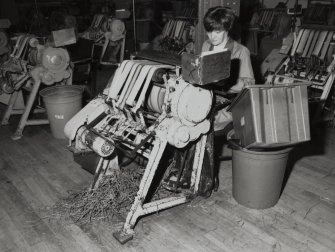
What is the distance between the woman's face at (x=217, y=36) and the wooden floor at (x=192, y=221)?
1.45 m

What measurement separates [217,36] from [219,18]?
7.2 inches

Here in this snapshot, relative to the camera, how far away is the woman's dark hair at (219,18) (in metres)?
2.59

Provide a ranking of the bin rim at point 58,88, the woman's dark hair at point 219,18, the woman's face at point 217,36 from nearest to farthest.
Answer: the woman's dark hair at point 219,18
the woman's face at point 217,36
the bin rim at point 58,88

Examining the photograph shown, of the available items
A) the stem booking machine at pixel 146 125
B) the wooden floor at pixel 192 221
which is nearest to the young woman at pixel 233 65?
the stem booking machine at pixel 146 125

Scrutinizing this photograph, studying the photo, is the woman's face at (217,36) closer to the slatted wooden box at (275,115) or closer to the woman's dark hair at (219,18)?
the woman's dark hair at (219,18)

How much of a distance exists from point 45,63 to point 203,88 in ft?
9.31

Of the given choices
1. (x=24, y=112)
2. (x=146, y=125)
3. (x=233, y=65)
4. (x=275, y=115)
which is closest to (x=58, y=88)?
(x=24, y=112)

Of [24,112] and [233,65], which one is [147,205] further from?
[24,112]

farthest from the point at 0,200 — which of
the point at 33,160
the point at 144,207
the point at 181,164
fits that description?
the point at 181,164

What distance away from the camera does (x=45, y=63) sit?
4.44 m

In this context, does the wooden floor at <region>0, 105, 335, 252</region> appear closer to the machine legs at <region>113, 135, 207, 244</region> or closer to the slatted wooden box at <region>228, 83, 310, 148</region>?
the machine legs at <region>113, 135, 207, 244</region>

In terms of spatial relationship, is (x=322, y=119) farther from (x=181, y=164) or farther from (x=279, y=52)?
(x=181, y=164)

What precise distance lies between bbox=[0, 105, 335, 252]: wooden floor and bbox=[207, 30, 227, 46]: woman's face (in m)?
1.45

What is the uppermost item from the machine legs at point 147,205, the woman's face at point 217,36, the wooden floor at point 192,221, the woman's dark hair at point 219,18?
the woman's dark hair at point 219,18
